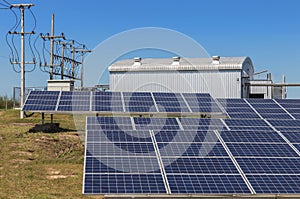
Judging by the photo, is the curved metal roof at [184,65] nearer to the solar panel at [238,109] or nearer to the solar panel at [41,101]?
the solar panel at [238,109]

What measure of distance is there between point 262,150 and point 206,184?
3282 mm

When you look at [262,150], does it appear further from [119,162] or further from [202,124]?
[119,162]

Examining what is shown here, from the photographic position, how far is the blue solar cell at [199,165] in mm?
11695

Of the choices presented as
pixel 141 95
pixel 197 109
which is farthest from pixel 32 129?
pixel 197 109

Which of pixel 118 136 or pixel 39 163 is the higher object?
pixel 118 136

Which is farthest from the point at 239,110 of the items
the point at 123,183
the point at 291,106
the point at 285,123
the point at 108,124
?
the point at 123,183

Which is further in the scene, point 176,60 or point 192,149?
point 176,60

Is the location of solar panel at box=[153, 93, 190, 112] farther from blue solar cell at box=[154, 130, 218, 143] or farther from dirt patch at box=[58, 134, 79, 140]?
blue solar cell at box=[154, 130, 218, 143]

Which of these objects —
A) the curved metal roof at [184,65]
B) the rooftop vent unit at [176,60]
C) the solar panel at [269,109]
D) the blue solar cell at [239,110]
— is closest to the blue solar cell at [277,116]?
the solar panel at [269,109]

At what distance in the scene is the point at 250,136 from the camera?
1466cm

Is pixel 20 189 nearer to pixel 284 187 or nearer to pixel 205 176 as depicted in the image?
pixel 205 176

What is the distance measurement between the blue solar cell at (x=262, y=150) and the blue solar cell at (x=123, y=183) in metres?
3.23

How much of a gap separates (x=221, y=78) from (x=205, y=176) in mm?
34726

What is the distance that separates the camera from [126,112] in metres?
22.6
